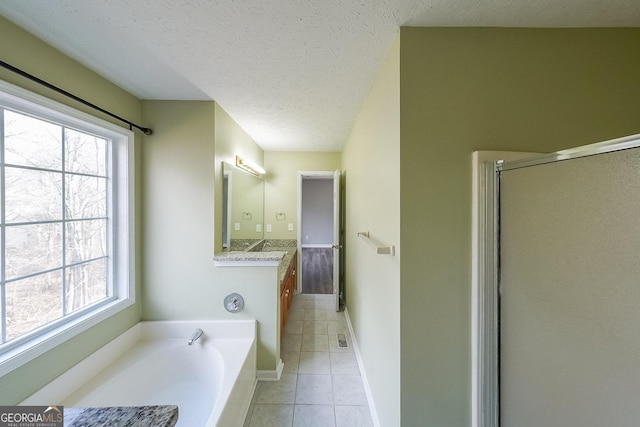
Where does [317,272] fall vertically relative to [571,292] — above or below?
below

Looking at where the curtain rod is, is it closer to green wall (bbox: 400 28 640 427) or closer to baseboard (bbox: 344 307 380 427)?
green wall (bbox: 400 28 640 427)

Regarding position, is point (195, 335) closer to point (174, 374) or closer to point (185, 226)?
point (174, 374)

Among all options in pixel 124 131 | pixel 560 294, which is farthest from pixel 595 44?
pixel 124 131

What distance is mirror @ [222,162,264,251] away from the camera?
2096mm

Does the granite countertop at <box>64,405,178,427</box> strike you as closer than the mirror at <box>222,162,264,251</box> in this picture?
Yes

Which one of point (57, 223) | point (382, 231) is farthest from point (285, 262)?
point (57, 223)

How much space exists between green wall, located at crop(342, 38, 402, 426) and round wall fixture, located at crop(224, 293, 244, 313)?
1025 mm

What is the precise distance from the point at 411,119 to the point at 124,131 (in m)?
1.93

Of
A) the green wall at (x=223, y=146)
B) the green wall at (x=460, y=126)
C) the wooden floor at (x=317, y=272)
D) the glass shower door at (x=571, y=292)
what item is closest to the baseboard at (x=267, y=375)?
the green wall at (x=223, y=146)

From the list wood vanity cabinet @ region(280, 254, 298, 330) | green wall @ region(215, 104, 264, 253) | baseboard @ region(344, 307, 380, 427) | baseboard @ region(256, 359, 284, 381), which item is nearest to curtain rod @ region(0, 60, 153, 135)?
green wall @ region(215, 104, 264, 253)

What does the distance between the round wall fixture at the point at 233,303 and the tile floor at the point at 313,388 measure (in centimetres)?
64

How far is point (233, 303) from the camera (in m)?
1.78

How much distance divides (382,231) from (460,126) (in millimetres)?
645

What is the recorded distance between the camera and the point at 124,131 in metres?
1.57
